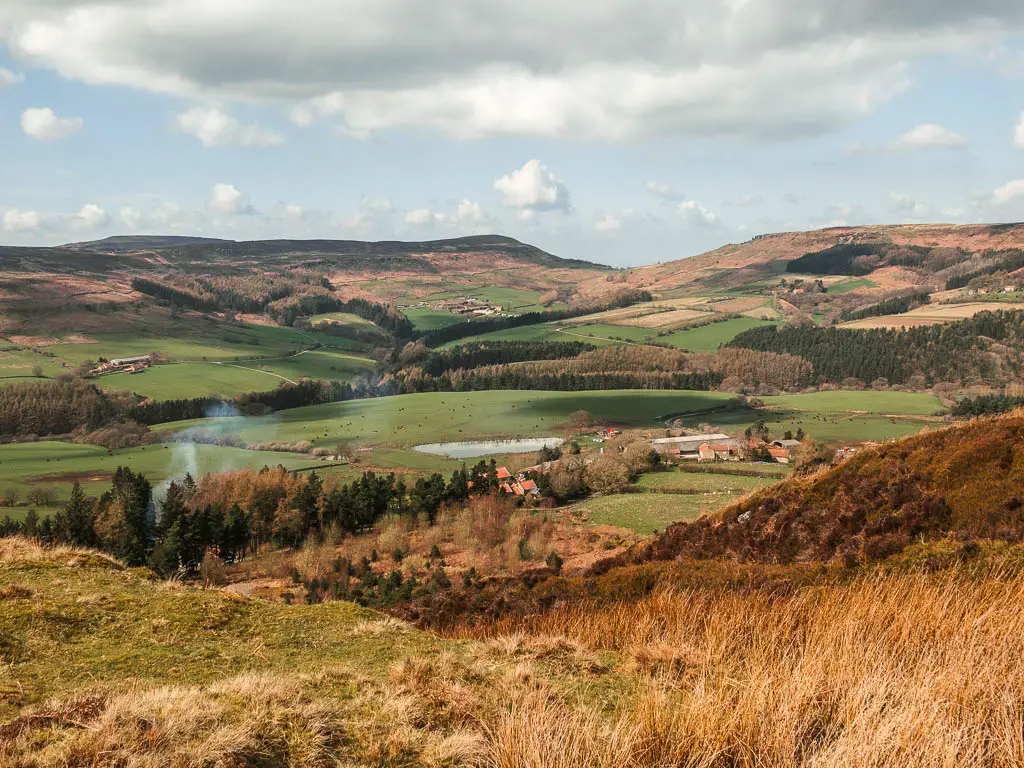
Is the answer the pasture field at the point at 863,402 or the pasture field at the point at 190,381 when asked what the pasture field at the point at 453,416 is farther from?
the pasture field at the point at 190,381

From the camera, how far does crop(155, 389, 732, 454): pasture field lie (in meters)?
98.7

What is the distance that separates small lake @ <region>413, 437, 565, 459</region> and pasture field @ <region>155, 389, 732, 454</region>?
206cm

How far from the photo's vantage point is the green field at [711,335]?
157 m

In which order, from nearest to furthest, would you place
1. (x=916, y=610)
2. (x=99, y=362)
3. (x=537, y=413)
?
1. (x=916, y=610)
2. (x=537, y=413)
3. (x=99, y=362)

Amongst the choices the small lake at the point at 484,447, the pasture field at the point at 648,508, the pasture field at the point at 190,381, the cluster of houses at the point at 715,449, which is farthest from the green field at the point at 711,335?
the pasture field at the point at 648,508

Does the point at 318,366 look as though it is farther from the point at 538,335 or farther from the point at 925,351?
A: the point at 925,351

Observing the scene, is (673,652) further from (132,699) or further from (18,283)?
(18,283)

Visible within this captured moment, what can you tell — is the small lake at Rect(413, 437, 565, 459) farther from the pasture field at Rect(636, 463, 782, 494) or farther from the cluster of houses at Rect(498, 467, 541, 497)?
the pasture field at Rect(636, 463, 782, 494)

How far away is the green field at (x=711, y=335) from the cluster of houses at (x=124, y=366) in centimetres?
11554

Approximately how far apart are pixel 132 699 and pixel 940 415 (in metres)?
107

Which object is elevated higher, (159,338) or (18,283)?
(18,283)

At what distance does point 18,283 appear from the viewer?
187 m

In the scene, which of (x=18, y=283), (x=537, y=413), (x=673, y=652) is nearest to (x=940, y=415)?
(x=537, y=413)

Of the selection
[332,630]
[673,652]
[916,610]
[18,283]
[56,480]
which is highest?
[18,283]
